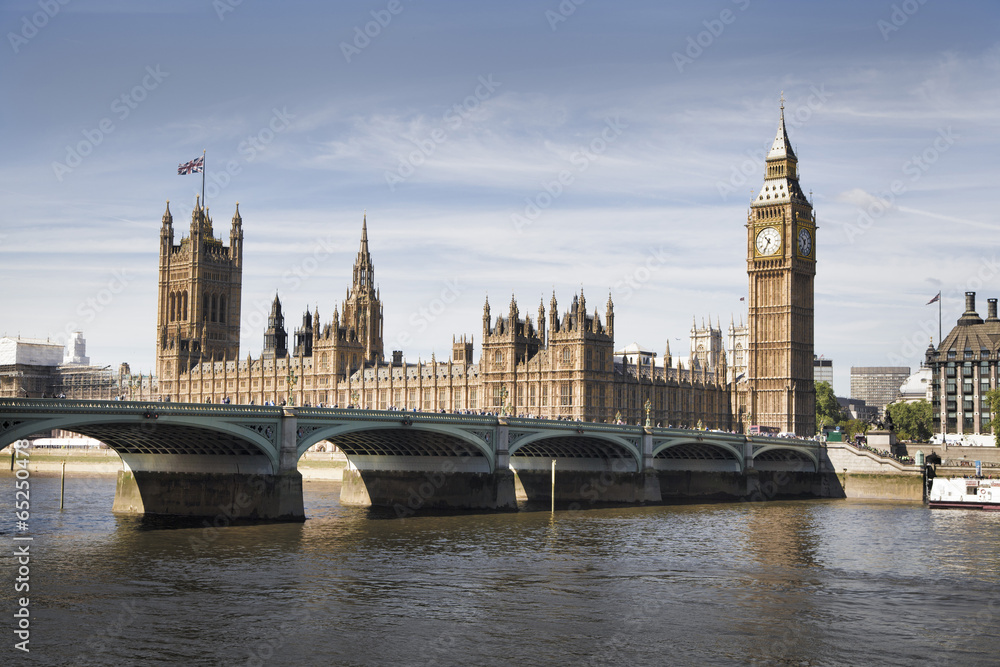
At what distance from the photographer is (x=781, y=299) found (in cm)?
15888

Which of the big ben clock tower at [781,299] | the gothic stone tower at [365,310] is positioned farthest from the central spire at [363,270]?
the big ben clock tower at [781,299]

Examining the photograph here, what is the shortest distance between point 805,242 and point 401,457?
9120 cm

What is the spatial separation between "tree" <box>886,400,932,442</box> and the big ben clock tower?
25.3 metres

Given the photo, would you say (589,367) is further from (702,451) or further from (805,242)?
(805,242)

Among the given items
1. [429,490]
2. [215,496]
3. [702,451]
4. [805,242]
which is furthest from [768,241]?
[215,496]

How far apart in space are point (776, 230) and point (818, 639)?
125 metres

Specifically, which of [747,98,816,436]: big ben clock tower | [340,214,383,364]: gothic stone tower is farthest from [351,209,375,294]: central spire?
[747,98,816,436]: big ben clock tower

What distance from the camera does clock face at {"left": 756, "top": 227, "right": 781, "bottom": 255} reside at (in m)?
159

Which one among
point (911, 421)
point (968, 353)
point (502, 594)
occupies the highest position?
point (968, 353)

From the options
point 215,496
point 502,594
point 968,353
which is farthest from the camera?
point 968,353

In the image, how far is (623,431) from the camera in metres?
96.6

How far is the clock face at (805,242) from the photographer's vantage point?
524 ft

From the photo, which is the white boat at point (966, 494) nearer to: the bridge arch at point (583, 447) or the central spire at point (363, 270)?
the bridge arch at point (583, 447)

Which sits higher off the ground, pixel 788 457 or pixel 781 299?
pixel 781 299
